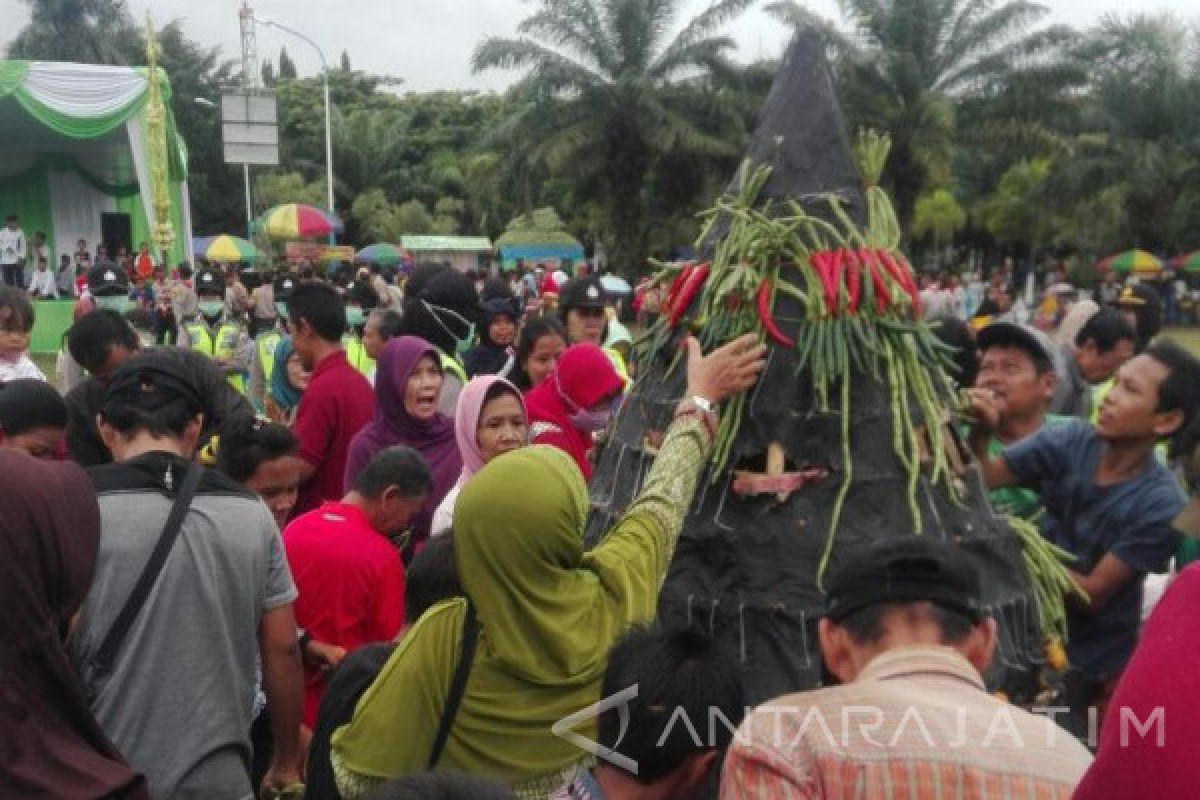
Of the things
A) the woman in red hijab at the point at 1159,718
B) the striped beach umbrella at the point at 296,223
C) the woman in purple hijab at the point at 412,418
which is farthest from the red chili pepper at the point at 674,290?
the striped beach umbrella at the point at 296,223

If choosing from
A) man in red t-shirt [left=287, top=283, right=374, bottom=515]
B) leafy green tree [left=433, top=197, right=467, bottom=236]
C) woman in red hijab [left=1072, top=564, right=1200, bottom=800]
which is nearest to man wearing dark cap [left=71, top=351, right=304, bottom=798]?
woman in red hijab [left=1072, top=564, right=1200, bottom=800]

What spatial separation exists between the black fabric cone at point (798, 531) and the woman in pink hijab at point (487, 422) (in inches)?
52.8

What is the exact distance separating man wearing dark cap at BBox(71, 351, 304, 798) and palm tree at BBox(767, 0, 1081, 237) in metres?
26.0

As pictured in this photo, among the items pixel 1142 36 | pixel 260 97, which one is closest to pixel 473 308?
pixel 260 97

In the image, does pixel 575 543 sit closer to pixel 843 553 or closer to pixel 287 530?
pixel 843 553

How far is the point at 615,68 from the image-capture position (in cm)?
2866

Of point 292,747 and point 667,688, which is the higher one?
point 667,688

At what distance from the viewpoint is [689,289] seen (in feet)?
10.9

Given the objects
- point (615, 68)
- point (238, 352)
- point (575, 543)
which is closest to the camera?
point (575, 543)

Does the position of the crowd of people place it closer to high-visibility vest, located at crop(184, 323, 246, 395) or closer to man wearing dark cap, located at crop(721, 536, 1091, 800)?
man wearing dark cap, located at crop(721, 536, 1091, 800)

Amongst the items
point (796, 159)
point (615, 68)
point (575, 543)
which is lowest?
point (575, 543)

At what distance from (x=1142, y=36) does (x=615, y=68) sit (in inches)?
662

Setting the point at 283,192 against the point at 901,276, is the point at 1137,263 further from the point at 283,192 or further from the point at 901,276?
the point at 901,276

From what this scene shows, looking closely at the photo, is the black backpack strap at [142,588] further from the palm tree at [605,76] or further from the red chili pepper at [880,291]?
the palm tree at [605,76]
